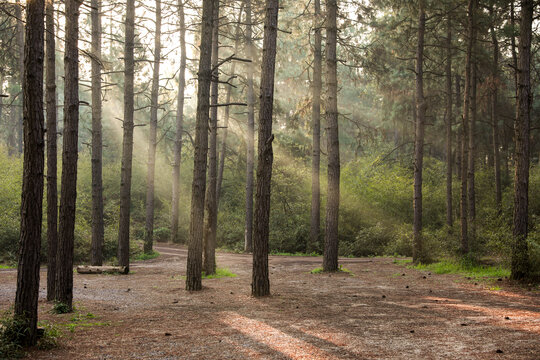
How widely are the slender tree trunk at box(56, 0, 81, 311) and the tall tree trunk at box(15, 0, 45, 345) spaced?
8.36ft

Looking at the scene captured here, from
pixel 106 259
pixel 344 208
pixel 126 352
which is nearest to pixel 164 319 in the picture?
pixel 126 352

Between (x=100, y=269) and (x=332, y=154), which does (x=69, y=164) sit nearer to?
(x=100, y=269)

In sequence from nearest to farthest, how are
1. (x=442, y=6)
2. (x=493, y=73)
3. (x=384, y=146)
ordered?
1. (x=442, y=6)
2. (x=493, y=73)
3. (x=384, y=146)

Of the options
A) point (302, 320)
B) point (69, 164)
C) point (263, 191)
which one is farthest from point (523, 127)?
point (69, 164)

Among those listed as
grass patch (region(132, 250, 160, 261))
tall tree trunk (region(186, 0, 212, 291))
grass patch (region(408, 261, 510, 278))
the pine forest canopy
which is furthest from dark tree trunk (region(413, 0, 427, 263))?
grass patch (region(132, 250, 160, 261))

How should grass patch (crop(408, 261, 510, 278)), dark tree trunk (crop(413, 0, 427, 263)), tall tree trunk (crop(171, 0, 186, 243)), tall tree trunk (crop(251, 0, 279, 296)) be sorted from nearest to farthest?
tall tree trunk (crop(251, 0, 279, 296)) → grass patch (crop(408, 261, 510, 278)) → dark tree trunk (crop(413, 0, 427, 263)) → tall tree trunk (crop(171, 0, 186, 243))

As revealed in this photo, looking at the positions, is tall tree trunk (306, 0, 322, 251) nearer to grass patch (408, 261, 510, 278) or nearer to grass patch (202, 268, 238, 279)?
grass patch (408, 261, 510, 278)

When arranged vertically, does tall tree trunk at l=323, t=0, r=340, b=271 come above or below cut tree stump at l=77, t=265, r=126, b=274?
above

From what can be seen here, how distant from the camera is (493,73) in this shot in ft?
67.9

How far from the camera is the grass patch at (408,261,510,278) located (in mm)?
12742

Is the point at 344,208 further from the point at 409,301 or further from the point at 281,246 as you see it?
the point at 409,301

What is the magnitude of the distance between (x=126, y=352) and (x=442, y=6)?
59.0 feet

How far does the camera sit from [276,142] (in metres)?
29.5

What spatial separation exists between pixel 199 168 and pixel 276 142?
18.6 meters
